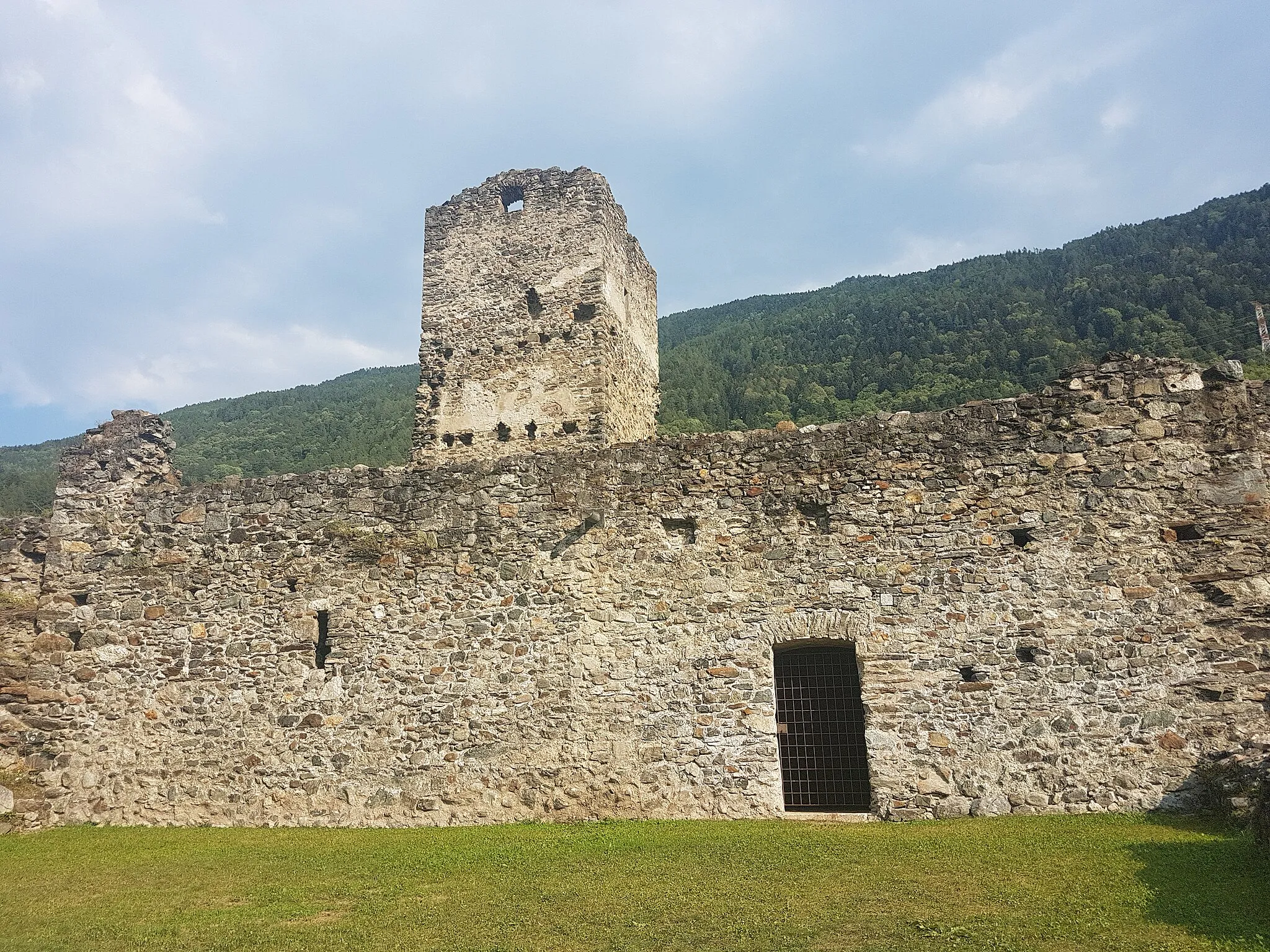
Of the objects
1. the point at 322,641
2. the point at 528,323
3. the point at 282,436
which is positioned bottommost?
the point at 322,641

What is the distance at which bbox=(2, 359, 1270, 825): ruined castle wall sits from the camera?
888cm

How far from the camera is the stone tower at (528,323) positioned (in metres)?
18.1

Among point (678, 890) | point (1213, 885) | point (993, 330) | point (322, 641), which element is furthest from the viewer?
point (993, 330)

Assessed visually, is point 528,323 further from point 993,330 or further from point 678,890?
point 993,330

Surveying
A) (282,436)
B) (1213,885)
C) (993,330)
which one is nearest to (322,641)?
(1213,885)

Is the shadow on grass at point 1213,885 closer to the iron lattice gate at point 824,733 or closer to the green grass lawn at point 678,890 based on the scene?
the green grass lawn at point 678,890

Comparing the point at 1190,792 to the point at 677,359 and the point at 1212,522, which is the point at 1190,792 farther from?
the point at 677,359

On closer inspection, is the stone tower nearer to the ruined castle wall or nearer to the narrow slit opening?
the ruined castle wall

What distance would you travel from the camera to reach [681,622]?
9.93 metres

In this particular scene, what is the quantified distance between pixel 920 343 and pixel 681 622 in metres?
36.8

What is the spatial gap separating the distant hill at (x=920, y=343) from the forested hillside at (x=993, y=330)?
12cm

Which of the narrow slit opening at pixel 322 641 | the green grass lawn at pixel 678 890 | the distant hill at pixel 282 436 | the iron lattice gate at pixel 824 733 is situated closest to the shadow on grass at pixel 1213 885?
the green grass lawn at pixel 678 890

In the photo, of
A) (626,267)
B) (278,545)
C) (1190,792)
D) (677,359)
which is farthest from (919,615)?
(677,359)

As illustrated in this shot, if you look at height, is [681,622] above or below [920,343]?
below
